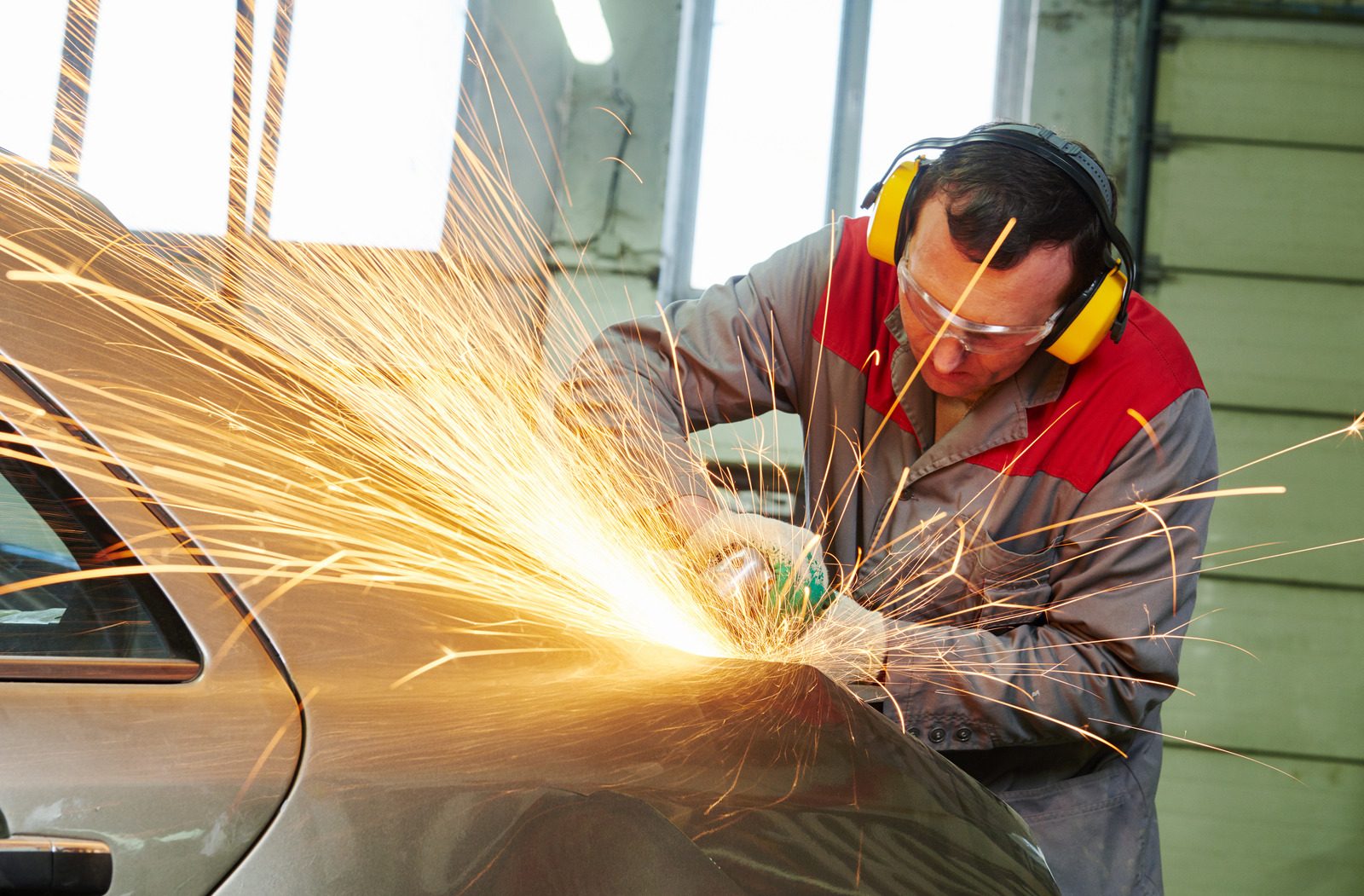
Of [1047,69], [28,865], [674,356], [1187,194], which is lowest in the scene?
[28,865]

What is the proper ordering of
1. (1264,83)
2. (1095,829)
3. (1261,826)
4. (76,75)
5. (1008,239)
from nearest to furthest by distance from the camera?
(1008,239) → (1095,829) → (76,75) → (1261,826) → (1264,83)

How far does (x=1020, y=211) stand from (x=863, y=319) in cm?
52

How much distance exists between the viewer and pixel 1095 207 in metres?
1.83

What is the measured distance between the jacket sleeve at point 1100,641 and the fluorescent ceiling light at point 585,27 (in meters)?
2.83

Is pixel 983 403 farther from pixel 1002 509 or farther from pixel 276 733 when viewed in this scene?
pixel 276 733

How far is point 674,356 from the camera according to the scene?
2.33 m

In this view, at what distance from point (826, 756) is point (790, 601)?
59cm

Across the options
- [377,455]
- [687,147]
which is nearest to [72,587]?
[377,455]

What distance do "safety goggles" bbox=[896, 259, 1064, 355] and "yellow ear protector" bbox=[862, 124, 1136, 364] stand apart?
4cm

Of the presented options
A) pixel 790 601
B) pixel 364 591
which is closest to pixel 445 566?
pixel 364 591

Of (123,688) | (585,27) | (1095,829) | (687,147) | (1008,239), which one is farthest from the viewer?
(687,147)

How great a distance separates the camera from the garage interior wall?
5.03m

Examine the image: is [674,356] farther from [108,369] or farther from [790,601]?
[108,369]

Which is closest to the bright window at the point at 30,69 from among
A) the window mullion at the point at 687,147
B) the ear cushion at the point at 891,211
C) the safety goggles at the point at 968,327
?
the window mullion at the point at 687,147
